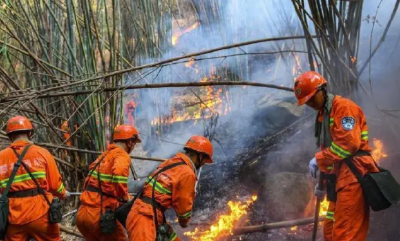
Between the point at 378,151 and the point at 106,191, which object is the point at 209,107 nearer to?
the point at 378,151

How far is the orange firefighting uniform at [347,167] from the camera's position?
125 inches

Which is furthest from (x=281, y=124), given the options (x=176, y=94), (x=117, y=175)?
(x=176, y=94)

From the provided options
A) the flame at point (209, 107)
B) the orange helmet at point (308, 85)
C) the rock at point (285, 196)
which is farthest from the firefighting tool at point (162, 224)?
the flame at point (209, 107)

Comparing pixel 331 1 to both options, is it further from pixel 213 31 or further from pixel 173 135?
pixel 173 135

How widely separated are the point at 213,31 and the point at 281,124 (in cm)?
302

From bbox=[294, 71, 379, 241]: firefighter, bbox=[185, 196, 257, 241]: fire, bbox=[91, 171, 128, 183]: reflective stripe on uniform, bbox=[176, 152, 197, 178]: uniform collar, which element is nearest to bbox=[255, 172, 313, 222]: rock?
bbox=[185, 196, 257, 241]: fire

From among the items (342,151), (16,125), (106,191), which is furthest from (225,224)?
(16,125)

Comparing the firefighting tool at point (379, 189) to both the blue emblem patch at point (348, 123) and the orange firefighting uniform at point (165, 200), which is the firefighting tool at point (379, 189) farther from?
the orange firefighting uniform at point (165, 200)

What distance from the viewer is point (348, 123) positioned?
10.5 ft

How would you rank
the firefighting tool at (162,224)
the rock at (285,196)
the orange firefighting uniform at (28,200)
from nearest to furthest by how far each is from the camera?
the firefighting tool at (162,224) → the orange firefighting uniform at (28,200) → the rock at (285,196)

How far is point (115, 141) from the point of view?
429 centimetres

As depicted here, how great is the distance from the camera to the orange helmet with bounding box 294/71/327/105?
3.39 m

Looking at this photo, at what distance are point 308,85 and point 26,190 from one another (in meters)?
3.01

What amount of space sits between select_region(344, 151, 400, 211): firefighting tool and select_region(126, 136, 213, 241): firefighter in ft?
4.80
